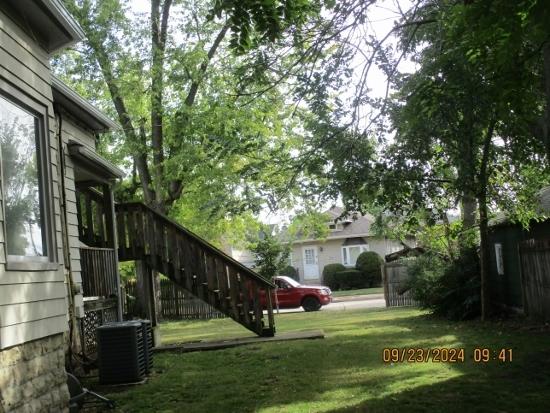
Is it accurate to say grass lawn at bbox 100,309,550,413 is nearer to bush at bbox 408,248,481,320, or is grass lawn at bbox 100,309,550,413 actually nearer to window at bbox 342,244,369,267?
bush at bbox 408,248,481,320

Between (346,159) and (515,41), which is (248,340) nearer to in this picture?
(346,159)

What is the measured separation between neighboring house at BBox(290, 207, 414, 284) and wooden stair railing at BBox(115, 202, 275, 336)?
32418 mm

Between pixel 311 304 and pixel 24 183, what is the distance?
19.8 meters

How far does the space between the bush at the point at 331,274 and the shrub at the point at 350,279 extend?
351 mm

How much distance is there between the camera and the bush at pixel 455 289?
14.6 meters

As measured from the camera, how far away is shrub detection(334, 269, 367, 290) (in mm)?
40844

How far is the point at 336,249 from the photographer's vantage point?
46344mm

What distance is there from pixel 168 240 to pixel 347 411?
24.7ft

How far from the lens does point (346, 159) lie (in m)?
11.3

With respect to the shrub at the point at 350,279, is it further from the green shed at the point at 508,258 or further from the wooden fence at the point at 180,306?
the green shed at the point at 508,258

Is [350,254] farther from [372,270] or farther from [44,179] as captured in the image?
[44,179]

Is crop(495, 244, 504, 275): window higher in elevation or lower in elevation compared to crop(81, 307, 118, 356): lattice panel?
higher

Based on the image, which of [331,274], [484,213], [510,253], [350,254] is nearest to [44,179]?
[484,213]

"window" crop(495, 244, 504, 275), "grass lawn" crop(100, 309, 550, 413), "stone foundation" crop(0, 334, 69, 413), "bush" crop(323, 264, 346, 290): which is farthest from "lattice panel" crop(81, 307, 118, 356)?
"bush" crop(323, 264, 346, 290)
